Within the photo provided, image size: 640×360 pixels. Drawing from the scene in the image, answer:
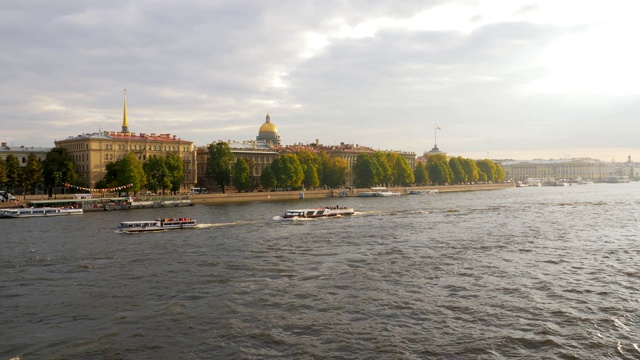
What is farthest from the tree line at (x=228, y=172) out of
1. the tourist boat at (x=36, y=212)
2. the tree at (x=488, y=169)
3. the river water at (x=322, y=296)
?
the river water at (x=322, y=296)

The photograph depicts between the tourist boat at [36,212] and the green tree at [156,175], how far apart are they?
17638 mm

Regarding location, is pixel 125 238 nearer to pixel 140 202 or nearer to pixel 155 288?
pixel 155 288

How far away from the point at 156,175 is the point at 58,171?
12.2m

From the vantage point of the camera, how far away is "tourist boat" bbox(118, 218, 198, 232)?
39.4 m

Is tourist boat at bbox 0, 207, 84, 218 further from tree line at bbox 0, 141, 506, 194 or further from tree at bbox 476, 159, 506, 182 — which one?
tree at bbox 476, 159, 506, 182

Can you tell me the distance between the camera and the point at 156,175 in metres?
76.6

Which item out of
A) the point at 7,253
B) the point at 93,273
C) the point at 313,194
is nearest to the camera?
the point at 93,273

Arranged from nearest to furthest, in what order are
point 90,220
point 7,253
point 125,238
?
point 7,253
point 125,238
point 90,220

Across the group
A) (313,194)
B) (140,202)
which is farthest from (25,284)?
(313,194)

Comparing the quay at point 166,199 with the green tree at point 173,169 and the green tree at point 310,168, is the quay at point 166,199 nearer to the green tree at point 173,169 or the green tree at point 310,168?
the green tree at point 310,168

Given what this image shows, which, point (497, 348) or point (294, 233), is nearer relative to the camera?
point (497, 348)

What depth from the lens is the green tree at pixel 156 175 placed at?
76.2m

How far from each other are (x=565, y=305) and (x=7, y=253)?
2673 centimetres

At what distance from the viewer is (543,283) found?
2133 cm
